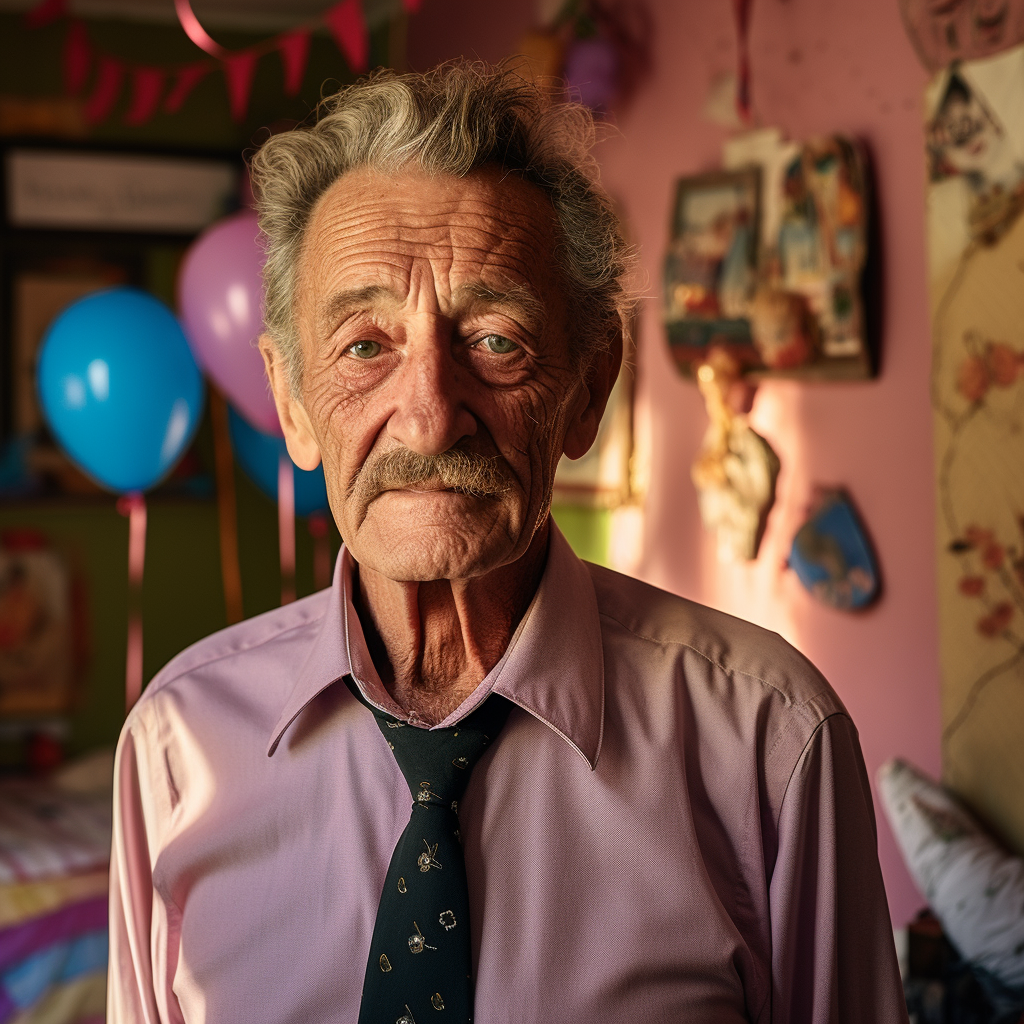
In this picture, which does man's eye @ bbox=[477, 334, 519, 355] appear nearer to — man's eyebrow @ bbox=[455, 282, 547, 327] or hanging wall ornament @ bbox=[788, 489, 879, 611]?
man's eyebrow @ bbox=[455, 282, 547, 327]

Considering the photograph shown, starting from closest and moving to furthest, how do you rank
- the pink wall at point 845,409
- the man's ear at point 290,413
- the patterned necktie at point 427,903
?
the patterned necktie at point 427,903, the man's ear at point 290,413, the pink wall at point 845,409

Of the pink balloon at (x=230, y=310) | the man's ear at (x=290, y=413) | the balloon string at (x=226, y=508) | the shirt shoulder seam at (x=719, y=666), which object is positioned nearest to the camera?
the shirt shoulder seam at (x=719, y=666)

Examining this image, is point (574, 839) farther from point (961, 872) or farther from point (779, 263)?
point (779, 263)

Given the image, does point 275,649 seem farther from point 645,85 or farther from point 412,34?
point 412,34

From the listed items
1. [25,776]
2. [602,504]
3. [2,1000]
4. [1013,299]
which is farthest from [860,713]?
[25,776]

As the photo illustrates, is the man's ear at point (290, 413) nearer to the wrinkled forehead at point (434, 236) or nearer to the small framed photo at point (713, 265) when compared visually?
the wrinkled forehead at point (434, 236)

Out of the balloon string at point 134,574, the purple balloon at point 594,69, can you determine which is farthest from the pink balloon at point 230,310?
the purple balloon at point 594,69

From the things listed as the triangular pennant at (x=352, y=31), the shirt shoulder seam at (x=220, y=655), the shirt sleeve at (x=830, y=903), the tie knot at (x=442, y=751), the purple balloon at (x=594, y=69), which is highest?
the purple balloon at (x=594, y=69)

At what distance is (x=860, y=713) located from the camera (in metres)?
2.23

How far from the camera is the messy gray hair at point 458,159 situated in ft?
3.36

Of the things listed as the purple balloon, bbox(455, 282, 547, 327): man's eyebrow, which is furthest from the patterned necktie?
the purple balloon

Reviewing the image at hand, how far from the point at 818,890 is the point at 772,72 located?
1.85 m

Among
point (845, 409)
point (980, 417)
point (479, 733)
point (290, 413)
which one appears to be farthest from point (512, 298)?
point (845, 409)

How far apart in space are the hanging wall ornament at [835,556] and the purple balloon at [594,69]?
123cm
